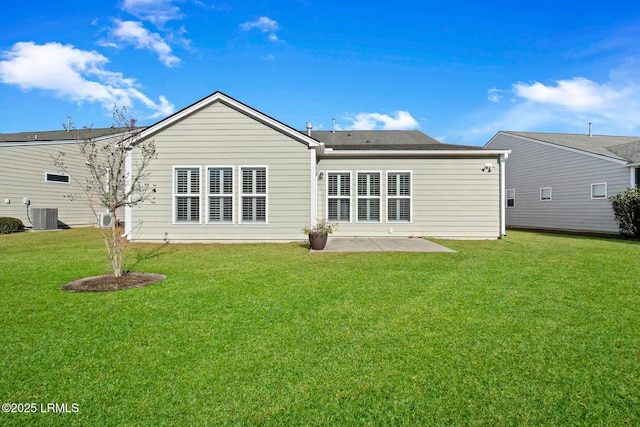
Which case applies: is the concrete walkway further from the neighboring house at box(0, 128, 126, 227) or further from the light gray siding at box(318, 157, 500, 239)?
the neighboring house at box(0, 128, 126, 227)

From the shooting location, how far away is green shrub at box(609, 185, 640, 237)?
38.9ft

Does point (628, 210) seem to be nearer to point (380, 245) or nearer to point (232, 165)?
point (380, 245)

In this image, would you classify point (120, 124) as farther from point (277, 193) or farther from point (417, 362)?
point (417, 362)

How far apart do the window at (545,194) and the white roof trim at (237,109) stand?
14467 mm

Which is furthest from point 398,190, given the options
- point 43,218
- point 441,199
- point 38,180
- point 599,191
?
point 38,180

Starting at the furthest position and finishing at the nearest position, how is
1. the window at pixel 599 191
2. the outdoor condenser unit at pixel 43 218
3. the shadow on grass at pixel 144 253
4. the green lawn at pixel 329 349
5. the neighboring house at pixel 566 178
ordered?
the outdoor condenser unit at pixel 43 218, the window at pixel 599 191, the neighboring house at pixel 566 178, the shadow on grass at pixel 144 253, the green lawn at pixel 329 349

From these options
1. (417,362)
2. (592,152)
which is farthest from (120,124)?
(592,152)

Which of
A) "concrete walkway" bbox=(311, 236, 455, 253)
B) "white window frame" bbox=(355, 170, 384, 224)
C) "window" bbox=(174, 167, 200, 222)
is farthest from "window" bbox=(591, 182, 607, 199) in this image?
"window" bbox=(174, 167, 200, 222)

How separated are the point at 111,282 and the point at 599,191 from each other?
1944cm

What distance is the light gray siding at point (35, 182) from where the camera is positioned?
47.4 ft

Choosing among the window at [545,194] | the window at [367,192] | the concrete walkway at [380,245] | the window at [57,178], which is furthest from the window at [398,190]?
the window at [57,178]

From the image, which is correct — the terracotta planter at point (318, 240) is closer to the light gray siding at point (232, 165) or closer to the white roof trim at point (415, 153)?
the light gray siding at point (232, 165)

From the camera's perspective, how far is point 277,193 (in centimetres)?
1030

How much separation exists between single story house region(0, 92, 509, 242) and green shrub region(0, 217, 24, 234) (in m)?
7.75
